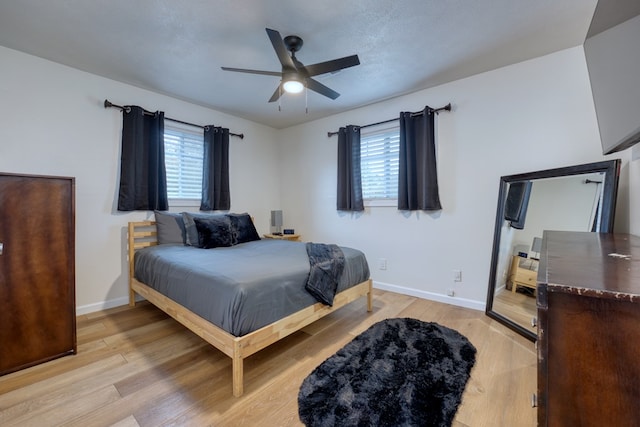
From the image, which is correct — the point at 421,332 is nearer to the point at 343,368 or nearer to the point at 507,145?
the point at 343,368

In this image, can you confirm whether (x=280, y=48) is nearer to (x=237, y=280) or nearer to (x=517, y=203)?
(x=237, y=280)

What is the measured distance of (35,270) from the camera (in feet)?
6.36

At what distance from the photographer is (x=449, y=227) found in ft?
10.3

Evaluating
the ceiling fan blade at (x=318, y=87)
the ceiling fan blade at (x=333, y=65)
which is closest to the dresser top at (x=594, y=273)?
the ceiling fan blade at (x=333, y=65)

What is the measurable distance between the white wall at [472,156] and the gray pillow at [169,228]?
207cm

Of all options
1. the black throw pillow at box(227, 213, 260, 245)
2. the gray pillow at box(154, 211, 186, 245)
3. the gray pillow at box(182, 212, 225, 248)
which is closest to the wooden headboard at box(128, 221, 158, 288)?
the gray pillow at box(154, 211, 186, 245)

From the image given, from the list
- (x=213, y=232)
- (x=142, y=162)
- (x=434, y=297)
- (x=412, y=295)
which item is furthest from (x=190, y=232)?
(x=434, y=297)

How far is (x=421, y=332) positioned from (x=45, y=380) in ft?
9.07

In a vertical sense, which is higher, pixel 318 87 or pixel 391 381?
pixel 318 87

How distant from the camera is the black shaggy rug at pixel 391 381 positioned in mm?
1482

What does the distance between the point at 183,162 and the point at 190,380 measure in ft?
8.97

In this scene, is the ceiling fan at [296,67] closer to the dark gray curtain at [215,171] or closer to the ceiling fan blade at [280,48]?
the ceiling fan blade at [280,48]

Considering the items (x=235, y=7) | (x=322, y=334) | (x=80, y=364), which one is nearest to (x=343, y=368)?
(x=322, y=334)

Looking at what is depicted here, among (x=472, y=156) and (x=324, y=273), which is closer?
(x=324, y=273)
